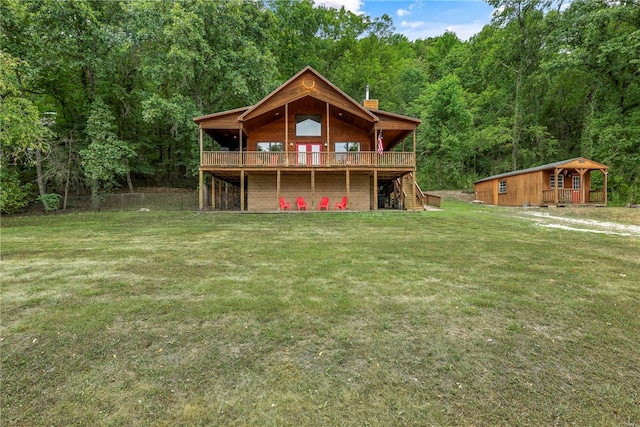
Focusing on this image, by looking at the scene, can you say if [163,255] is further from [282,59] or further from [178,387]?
[282,59]

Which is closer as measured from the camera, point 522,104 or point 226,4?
point 226,4

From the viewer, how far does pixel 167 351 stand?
2.98 meters

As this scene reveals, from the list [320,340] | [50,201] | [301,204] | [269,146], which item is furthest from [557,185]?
[50,201]

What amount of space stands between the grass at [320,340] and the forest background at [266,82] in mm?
10706

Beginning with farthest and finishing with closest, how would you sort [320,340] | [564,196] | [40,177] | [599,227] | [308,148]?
1. [564,196]
2. [40,177]
3. [308,148]
4. [599,227]
5. [320,340]

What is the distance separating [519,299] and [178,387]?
4.20 m

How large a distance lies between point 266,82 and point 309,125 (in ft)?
20.5

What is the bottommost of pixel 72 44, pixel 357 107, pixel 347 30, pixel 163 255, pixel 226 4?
pixel 163 255

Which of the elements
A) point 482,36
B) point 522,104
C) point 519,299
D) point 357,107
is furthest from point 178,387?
point 482,36

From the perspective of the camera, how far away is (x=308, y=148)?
18594mm

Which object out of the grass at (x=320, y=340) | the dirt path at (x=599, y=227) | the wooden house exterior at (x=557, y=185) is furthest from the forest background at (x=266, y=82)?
the dirt path at (x=599, y=227)

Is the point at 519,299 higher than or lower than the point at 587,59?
lower

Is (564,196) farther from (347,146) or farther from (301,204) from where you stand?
(301,204)

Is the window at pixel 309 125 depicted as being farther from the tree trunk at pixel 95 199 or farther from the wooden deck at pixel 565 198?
the wooden deck at pixel 565 198
